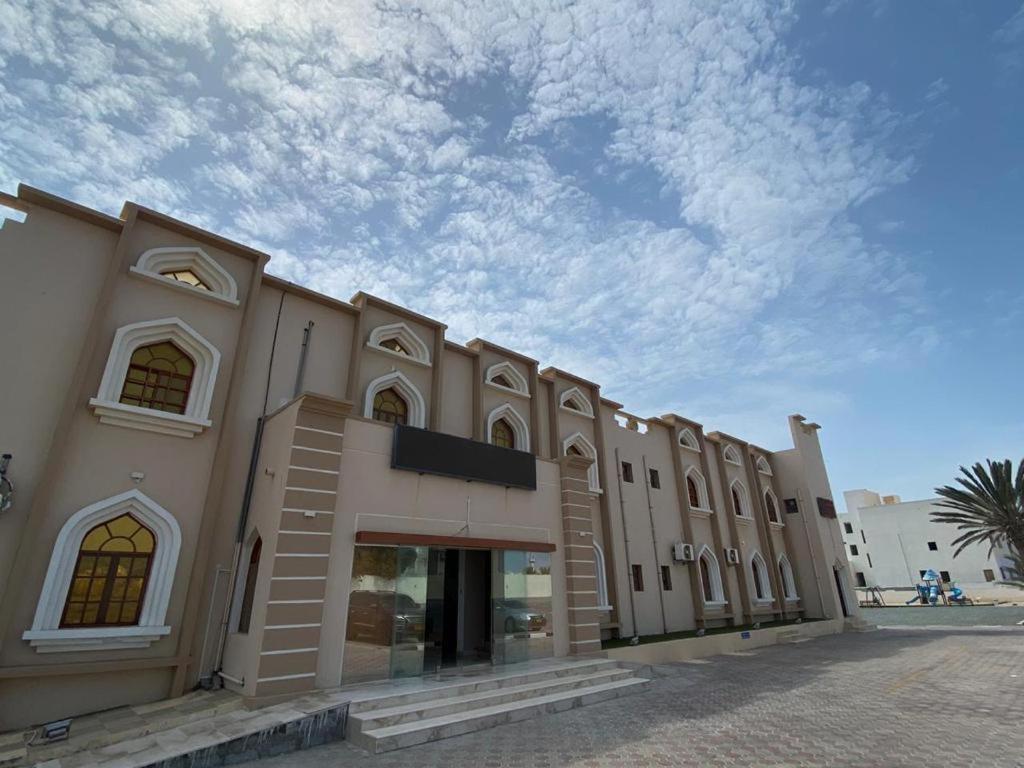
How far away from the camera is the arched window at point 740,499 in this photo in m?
19.8

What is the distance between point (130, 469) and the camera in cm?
737

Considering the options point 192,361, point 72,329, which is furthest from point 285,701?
point 72,329

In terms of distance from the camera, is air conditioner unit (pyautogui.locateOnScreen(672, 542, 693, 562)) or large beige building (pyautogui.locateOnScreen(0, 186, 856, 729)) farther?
air conditioner unit (pyautogui.locateOnScreen(672, 542, 693, 562))

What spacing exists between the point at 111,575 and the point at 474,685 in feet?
17.2

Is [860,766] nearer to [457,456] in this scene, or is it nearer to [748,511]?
[457,456]

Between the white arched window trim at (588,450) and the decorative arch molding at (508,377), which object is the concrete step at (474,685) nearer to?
the white arched window trim at (588,450)

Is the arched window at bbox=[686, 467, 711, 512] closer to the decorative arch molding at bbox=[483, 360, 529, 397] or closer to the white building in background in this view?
the decorative arch molding at bbox=[483, 360, 529, 397]

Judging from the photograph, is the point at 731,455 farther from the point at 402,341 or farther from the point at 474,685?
the point at 474,685

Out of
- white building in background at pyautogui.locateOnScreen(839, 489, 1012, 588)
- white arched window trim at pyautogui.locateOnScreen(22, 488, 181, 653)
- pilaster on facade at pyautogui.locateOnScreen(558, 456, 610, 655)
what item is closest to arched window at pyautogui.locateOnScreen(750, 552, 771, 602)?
pilaster on facade at pyautogui.locateOnScreen(558, 456, 610, 655)

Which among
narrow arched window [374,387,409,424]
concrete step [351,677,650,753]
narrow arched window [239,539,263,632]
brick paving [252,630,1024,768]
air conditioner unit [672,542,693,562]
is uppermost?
narrow arched window [374,387,409,424]

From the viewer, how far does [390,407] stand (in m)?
10.9

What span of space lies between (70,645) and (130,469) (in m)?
2.26

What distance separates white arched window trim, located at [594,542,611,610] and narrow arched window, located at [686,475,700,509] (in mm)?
5482

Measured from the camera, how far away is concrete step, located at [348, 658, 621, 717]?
254 inches
